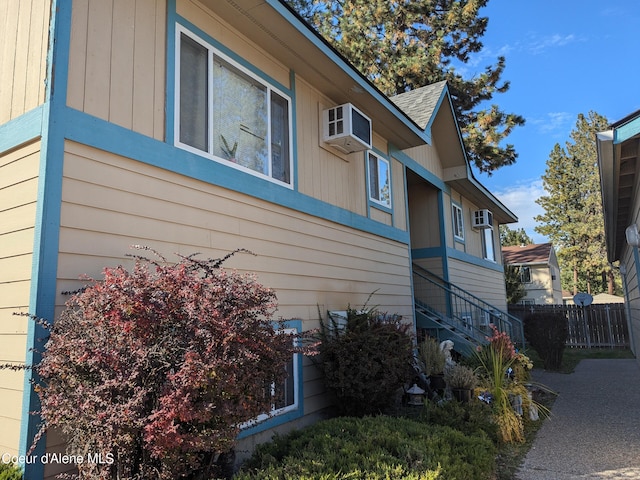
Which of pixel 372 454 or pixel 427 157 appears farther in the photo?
pixel 427 157

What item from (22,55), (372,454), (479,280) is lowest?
(372,454)

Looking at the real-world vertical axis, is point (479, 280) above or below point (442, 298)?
above

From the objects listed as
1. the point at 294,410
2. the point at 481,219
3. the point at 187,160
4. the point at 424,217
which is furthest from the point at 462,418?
the point at 481,219

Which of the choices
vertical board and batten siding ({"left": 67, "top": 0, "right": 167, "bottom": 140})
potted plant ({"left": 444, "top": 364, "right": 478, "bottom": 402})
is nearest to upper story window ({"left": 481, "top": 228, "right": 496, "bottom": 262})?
potted plant ({"left": 444, "top": 364, "right": 478, "bottom": 402})

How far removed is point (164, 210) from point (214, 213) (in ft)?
2.12

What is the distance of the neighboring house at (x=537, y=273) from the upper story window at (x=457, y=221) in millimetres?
21847

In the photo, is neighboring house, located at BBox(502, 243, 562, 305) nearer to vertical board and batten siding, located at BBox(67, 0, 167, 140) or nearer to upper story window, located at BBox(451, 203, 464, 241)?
upper story window, located at BBox(451, 203, 464, 241)

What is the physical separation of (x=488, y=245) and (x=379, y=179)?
9934mm

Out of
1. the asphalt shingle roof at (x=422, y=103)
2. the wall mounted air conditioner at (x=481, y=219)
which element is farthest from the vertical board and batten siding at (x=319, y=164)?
the wall mounted air conditioner at (x=481, y=219)

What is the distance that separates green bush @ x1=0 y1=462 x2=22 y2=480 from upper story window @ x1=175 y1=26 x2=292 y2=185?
292 cm

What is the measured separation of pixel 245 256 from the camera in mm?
5172

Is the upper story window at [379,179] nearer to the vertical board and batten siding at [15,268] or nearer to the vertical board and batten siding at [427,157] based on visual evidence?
the vertical board and batten siding at [427,157]

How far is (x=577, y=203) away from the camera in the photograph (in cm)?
4147

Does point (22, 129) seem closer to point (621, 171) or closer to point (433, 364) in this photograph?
point (433, 364)
